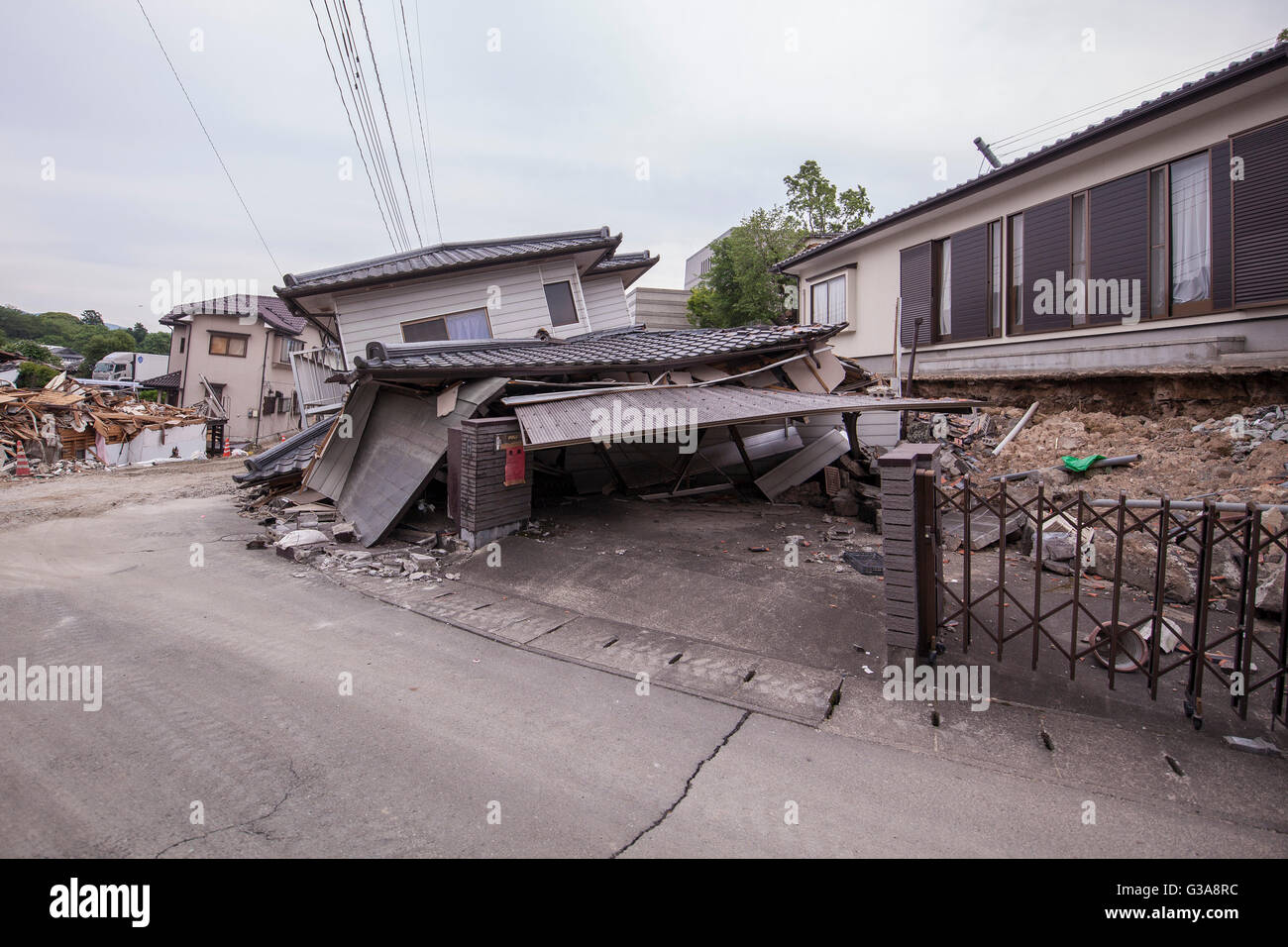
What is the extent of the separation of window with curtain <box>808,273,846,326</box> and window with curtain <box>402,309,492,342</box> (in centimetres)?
972

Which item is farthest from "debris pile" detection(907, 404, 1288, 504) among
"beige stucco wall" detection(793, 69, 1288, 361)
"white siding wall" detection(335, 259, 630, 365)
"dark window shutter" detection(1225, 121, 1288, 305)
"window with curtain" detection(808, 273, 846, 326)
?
"white siding wall" detection(335, 259, 630, 365)

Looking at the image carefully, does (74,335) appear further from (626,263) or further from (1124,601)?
(1124,601)

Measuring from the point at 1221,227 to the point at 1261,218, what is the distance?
48 centimetres

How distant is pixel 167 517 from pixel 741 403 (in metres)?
11.2

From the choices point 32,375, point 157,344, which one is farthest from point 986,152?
point 157,344

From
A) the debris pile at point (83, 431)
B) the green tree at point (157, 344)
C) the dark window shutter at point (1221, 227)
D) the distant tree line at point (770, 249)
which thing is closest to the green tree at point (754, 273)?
the distant tree line at point (770, 249)

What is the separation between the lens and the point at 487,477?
7660 mm

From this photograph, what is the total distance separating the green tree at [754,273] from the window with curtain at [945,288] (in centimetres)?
886

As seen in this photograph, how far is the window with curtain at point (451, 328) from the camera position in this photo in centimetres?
1209

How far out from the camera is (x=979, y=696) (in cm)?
415

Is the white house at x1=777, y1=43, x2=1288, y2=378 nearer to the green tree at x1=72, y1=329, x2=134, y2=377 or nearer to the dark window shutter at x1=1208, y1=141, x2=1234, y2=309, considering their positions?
the dark window shutter at x1=1208, y1=141, x2=1234, y2=309
